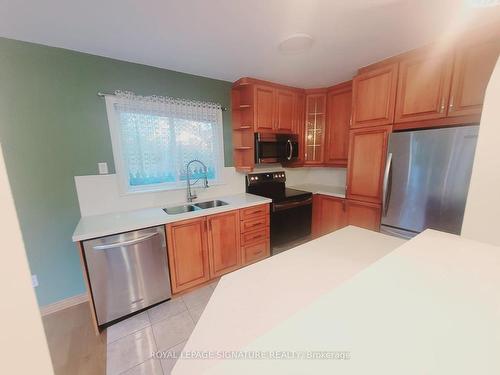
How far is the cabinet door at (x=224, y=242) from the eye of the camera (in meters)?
2.15

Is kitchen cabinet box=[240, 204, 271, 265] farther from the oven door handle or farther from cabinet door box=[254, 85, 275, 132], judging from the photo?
cabinet door box=[254, 85, 275, 132]

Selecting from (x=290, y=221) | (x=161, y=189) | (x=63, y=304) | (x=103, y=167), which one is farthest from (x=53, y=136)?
(x=290, y=221)

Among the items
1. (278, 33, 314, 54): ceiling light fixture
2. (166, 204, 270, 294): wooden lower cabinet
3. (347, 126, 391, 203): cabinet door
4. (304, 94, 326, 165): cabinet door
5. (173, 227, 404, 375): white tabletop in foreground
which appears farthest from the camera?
(304, 94, 326, 165): cabinet door

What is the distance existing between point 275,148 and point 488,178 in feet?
6.70

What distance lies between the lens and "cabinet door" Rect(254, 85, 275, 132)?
254 centimetres

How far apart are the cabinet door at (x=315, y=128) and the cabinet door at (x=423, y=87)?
111 cm

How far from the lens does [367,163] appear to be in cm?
224

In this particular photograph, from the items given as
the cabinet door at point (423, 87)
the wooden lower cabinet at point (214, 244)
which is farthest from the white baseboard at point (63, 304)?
the cabinet door at point (423, 87)

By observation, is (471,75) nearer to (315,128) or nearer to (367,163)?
(367,163)

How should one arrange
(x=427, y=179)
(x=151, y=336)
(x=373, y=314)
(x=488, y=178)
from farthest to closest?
(x=427, y=179) → (x=151, y=336) → (x=488, y=178) → (x=373, y=314)

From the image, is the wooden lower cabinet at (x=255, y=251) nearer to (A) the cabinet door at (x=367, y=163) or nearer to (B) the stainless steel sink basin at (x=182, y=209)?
(B) the stainless steel sink basin at (x=182, y=209)

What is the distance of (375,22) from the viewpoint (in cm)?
Answer: 147

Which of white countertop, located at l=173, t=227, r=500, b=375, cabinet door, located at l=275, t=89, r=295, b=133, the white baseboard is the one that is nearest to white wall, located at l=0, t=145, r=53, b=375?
white countertop, located at l=173, t=227, r=500, b=375

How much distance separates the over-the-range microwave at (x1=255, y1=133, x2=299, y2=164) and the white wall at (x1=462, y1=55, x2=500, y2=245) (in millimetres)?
1931
